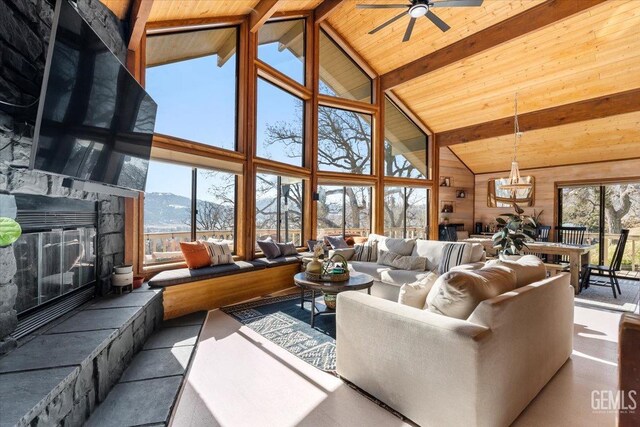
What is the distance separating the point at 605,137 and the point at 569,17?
3.09m

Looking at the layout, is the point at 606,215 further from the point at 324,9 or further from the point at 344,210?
the point at 324,9

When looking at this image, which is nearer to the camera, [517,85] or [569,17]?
[569,17]

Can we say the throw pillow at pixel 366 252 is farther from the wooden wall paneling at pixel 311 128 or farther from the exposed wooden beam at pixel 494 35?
the exposed wooden beam at pixel 494 35

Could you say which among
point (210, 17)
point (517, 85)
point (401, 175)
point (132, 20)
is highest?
point (210, 17)

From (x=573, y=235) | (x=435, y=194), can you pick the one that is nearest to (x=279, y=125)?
(x=435, y=194)

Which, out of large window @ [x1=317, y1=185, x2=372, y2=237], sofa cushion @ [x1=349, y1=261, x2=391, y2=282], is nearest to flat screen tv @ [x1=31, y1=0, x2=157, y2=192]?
sofa cushion @ [x1=349, y1=261, x2=391, y2=282]

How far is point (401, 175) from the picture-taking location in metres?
7.80

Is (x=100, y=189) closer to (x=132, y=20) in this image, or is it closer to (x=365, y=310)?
(x=132, y=20)

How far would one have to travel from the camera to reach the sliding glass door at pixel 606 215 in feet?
21.4

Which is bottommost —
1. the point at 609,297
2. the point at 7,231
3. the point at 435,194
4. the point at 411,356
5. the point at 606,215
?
the point at 609,297

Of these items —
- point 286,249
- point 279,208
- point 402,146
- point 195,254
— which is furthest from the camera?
point 402,146

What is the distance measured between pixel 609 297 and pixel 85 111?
7.04 m

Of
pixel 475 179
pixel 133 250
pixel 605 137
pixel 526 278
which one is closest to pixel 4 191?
pixel 133 250

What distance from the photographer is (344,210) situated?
7.04 m
